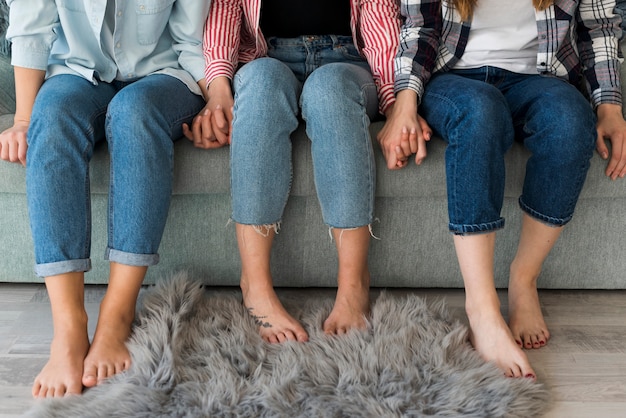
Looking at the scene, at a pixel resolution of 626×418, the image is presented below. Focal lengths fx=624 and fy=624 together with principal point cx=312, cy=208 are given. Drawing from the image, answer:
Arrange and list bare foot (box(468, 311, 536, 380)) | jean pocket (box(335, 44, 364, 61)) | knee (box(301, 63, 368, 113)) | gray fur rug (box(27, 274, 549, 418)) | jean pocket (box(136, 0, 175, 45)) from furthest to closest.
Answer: jean pocket (box(335, 44, 364, 61)) < jean pocket (box(136, 0, 175, 45)) < knee (box(301, 63, 368, 113)) < bare foot (box(468, 311, 536, 380)) < gray fur rug (box(27, 274, 549, 418))

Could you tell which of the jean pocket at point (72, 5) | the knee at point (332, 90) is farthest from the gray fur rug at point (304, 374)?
the jean pocket at point (72, 5)

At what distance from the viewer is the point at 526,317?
1347 millimetres

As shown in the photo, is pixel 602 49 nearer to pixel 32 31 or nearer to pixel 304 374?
pixel 304 374

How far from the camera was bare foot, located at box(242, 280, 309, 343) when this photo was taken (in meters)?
1.29

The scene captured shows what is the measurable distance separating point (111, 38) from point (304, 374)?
853 millimetres

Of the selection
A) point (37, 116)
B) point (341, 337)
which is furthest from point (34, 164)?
point (341, 337)

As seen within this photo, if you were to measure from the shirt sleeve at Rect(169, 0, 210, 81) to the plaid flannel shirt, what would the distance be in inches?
18.2

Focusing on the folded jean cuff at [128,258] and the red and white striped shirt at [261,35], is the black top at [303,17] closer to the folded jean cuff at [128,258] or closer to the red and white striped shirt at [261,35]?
the red and white striped shirt at [261,35]

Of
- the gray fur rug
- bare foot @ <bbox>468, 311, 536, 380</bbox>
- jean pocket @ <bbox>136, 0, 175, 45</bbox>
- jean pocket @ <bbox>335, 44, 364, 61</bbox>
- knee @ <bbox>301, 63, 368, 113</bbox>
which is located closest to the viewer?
the gray fur rug

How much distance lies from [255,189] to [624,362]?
82 centimetres

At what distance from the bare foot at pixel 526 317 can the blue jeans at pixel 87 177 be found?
0.77m

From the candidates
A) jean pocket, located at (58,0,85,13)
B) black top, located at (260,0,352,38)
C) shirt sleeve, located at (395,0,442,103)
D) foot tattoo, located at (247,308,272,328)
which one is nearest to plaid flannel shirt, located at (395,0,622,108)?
shirt sleeve, located at (395,0,442,103)

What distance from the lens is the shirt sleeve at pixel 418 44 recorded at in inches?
54.8

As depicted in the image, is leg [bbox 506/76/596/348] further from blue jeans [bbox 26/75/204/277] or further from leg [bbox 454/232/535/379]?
blue jeans [bbox 26/75/204/277]
